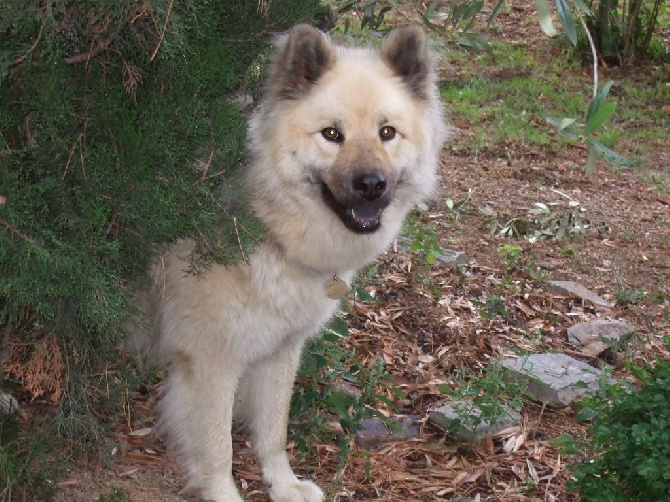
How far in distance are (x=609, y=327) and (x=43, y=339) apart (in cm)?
330

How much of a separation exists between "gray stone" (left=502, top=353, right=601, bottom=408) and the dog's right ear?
1831 mm

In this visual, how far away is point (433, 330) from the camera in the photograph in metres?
4.55

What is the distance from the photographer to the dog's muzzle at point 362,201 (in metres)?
2.74

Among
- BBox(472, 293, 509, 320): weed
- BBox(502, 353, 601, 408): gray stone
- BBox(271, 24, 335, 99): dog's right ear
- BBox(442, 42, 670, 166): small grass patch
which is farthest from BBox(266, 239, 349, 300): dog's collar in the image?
BBox(442, 42, 670, 166): small grass patch

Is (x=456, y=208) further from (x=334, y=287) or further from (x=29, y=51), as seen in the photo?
(x=29, y=51)

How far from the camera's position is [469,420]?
3.65 meters

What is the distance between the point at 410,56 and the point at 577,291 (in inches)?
102

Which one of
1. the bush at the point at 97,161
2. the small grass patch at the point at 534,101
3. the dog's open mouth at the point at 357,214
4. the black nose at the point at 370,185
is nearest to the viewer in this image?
the bush at the point at 97,161

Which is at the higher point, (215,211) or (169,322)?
(215,211)

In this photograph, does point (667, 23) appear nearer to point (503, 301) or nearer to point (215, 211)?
point (503, 301)

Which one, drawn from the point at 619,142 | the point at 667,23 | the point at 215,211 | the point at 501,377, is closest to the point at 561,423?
the point at 501,377

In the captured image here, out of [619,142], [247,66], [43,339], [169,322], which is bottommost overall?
[619,142]

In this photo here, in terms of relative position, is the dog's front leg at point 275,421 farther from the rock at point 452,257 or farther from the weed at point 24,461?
the rock at point 452,257

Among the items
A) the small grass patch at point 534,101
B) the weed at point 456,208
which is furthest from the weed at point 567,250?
the small grass patch at point 534,101
